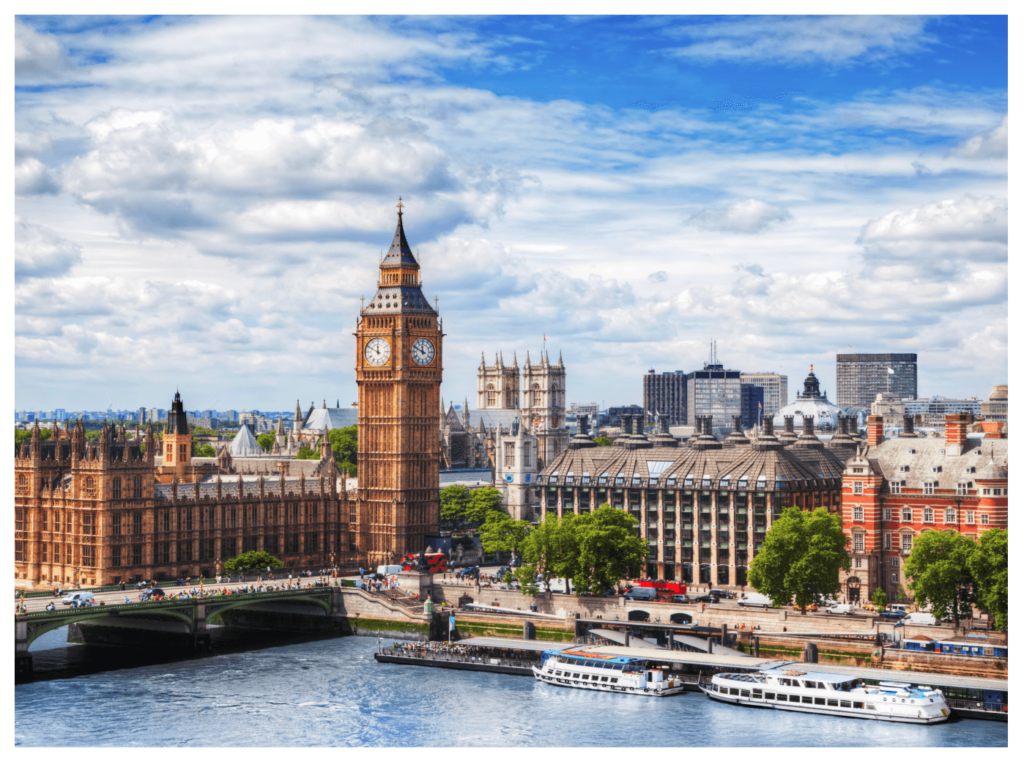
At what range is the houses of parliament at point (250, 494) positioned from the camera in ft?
357

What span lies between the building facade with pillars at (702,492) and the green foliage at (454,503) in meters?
23.1

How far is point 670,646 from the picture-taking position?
91438 mm

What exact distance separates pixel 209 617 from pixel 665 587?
3196 centimetres

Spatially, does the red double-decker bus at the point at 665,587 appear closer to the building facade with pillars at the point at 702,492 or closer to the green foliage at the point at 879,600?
the building facade with pillars at the point at 702,492

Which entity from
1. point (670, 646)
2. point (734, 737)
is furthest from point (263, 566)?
point (734, 737)

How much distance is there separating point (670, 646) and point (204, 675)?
28.9 meters

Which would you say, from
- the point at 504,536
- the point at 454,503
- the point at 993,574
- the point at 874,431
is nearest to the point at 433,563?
the point at 504,536

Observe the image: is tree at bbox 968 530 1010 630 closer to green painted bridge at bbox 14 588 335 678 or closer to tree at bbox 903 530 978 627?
tree at bbox 903 530 978 627

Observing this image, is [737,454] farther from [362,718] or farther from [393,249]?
[362,718]

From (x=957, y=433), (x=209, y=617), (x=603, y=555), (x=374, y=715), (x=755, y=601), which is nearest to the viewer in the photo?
(x=374, y=715)

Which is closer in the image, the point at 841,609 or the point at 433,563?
the point at 841,609

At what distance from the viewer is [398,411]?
12725cm

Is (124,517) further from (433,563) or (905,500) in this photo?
(905,500)

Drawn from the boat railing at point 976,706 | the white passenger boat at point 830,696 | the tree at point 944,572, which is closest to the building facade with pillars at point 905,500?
the tree at point 944,572
